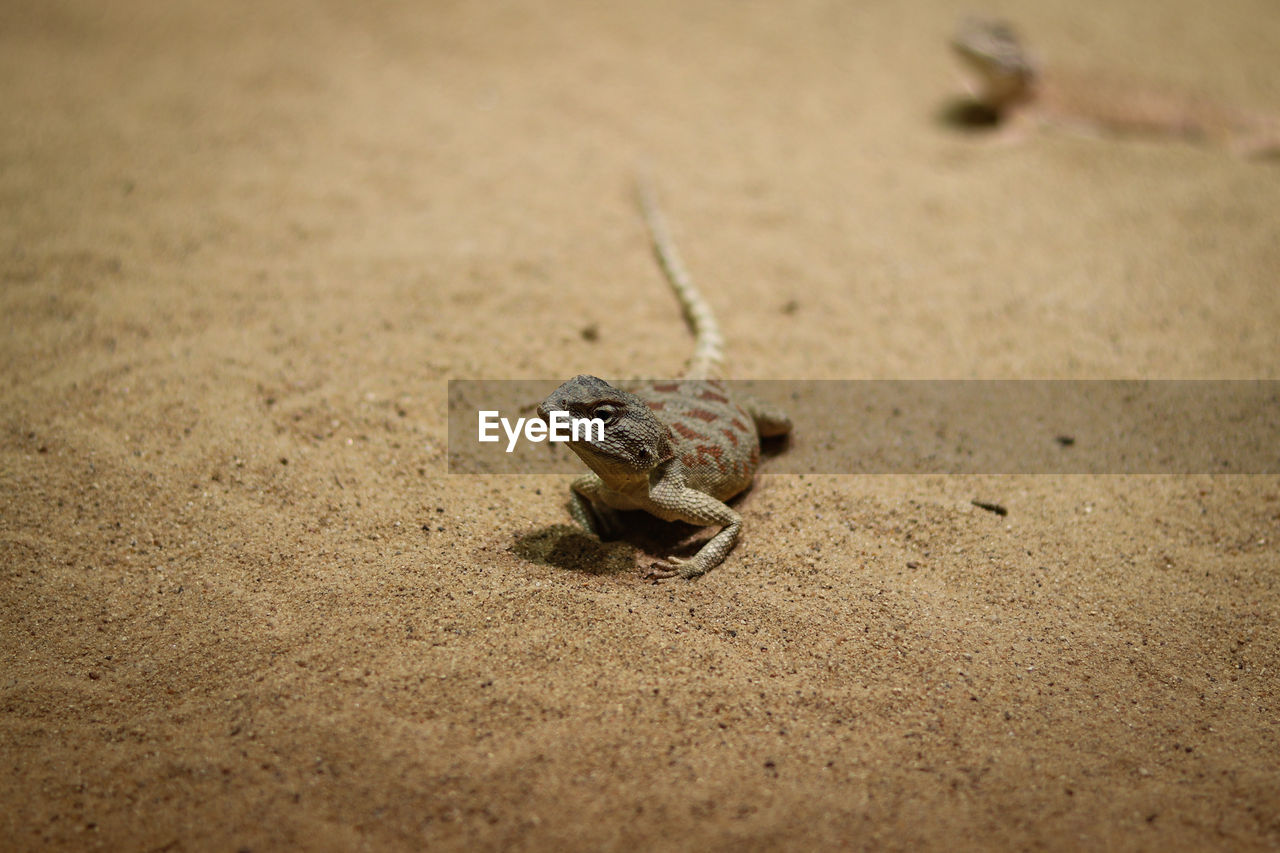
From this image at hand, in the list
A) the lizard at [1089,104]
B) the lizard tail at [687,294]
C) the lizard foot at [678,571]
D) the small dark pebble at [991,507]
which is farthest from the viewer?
the lizard at [1089,104]

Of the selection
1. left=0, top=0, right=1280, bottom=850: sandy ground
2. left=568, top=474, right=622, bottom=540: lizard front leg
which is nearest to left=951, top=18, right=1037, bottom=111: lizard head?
left=0, top=0, right=1280, bottom=850: sandy ground

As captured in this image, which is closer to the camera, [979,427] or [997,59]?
[979,427]

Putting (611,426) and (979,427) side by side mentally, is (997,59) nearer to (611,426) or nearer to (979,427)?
(979,427)

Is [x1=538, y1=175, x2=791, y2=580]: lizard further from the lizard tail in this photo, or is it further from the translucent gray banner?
the translucent gray banner

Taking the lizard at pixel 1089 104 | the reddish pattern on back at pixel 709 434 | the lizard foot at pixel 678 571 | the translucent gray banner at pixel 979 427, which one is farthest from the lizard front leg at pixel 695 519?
the lizard at pixel 1089 104

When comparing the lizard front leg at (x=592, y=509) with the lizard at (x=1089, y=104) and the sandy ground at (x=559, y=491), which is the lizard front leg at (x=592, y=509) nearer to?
the sandy ground at (x=559, y=491)

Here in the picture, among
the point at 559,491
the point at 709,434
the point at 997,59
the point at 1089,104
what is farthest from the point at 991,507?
the point at 1089,104

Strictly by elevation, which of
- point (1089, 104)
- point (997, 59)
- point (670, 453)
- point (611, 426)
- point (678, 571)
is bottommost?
point (678, 571)

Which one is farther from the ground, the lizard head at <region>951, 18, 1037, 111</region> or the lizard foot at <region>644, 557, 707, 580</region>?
the lizard head at <region>951, 18, 1037, 111</region>
